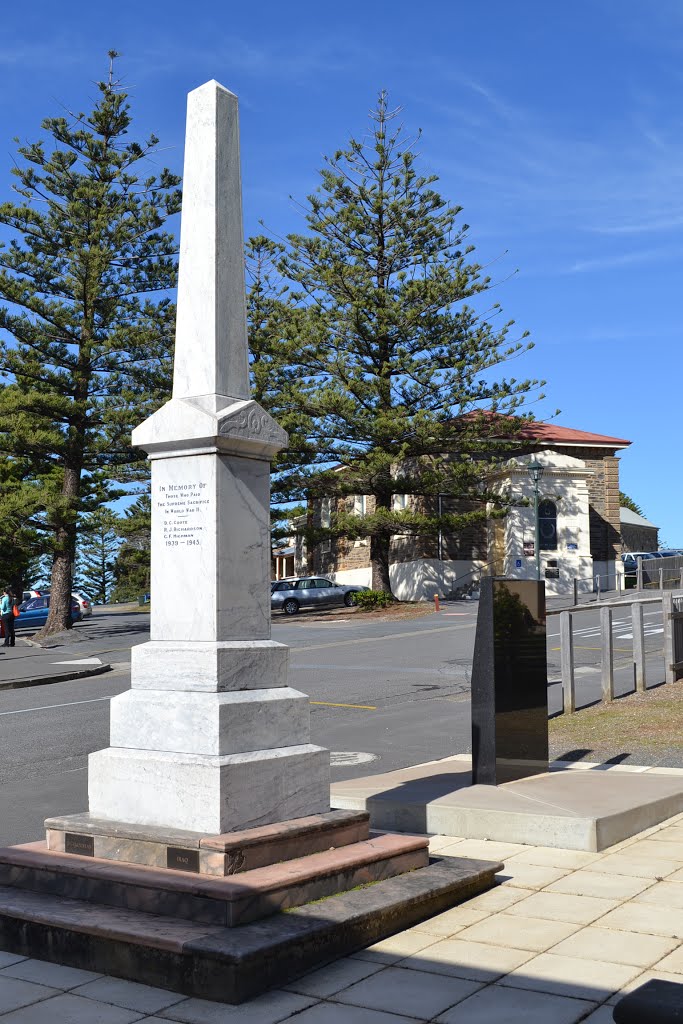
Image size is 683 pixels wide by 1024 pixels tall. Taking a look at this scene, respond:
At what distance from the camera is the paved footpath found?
411 cm

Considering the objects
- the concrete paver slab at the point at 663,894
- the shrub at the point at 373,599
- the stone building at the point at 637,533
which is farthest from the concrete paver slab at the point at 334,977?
the stone building at the point at 637,533

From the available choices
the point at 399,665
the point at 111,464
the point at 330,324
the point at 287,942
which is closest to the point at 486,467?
the point at 330,324

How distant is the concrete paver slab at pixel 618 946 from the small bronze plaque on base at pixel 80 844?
8.00 ft

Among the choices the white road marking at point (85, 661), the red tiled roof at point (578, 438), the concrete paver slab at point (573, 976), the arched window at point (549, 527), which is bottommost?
the white road marking at point (85, 661)

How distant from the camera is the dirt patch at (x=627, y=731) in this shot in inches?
405

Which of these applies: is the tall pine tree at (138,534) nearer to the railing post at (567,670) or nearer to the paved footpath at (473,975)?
the railing post at (567,670)

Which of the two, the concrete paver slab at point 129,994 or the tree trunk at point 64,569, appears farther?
the tree trunk at point 64,569

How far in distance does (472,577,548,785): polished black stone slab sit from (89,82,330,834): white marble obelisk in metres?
2.36

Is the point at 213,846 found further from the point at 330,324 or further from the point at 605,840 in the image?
the point at 330,324

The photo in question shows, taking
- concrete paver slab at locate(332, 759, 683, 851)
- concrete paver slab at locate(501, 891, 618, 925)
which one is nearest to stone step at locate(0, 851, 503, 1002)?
concrete paver slab at locate(501, 891, 618, 925)

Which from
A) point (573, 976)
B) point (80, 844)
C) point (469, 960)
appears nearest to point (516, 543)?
point (80, 844)

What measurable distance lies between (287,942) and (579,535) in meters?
44.7

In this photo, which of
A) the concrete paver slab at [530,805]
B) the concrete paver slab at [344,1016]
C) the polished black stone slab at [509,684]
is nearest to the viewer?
the concrete paver slab at [344,1016]

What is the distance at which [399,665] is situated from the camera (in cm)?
2003
